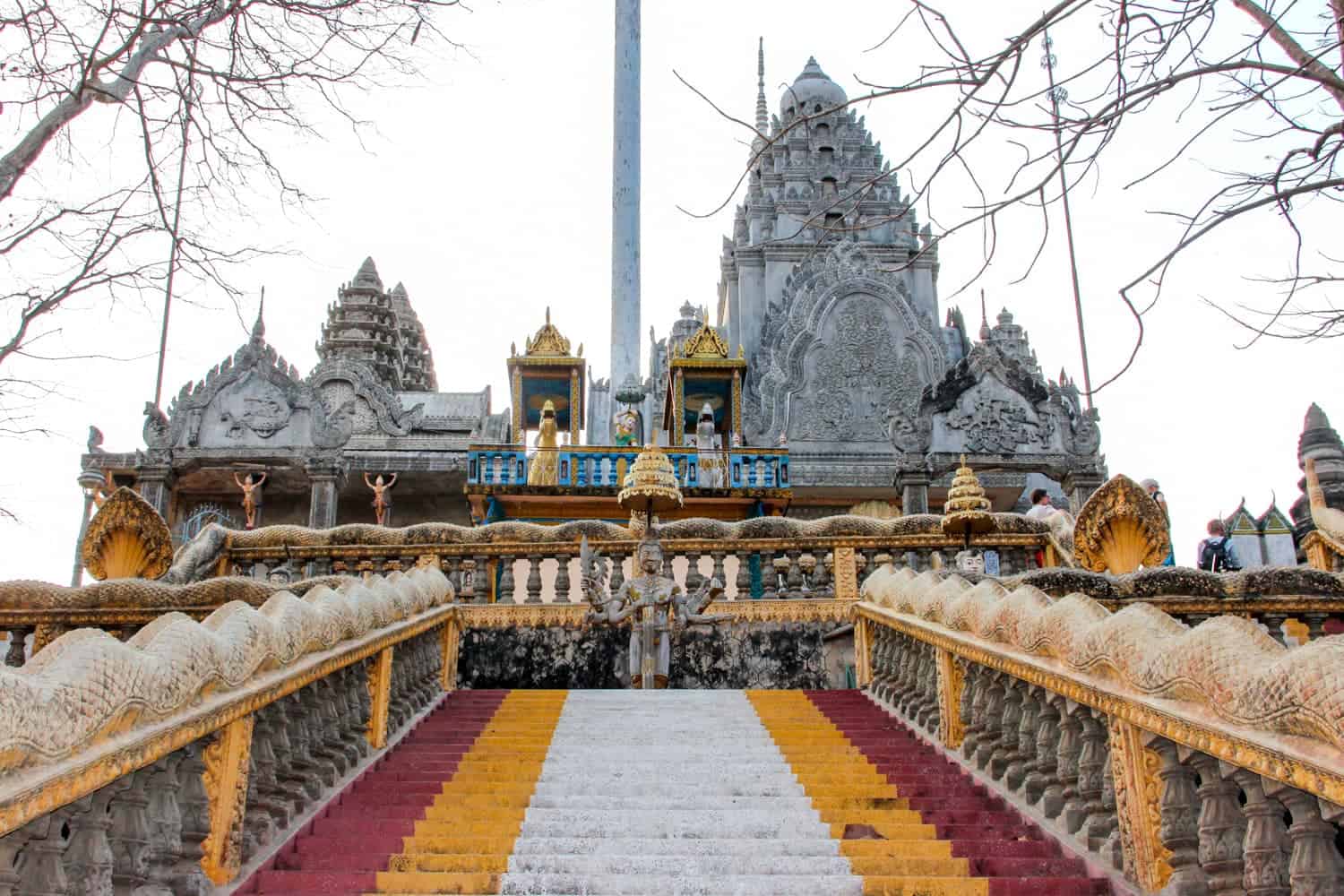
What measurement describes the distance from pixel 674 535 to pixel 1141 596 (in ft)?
13.2

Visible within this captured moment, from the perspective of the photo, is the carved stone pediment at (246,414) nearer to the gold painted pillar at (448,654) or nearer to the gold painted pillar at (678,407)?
the gold painted pillar at (678,407)

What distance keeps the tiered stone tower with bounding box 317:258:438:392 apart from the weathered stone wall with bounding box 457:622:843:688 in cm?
2503

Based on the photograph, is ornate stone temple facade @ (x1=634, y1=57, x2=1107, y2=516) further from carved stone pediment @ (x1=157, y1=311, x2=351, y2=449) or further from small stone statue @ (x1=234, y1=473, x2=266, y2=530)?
small stone statue @ (x1=234, y1=473, x2=266, y2=530)

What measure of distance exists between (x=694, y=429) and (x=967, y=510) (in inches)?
630

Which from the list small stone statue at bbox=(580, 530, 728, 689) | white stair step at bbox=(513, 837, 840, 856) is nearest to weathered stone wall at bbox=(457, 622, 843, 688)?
small stone statue at bbox=(580, 530, 728, 689)

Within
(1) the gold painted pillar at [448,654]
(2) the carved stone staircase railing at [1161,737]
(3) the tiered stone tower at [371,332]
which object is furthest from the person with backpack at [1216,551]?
(3) the tiered stone tower at [371,332]

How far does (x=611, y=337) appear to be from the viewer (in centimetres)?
2702

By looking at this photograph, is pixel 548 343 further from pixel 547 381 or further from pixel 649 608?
pixel 649 608

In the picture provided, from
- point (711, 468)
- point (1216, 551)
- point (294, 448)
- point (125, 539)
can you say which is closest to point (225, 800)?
point (125, 539)

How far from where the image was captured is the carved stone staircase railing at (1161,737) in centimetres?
Result: 289

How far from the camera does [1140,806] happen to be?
3734 mm

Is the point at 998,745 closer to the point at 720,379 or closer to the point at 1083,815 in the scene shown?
the point at 1083,815

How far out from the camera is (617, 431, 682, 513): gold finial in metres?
9.55

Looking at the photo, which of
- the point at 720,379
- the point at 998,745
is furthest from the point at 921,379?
the point at 998,745
